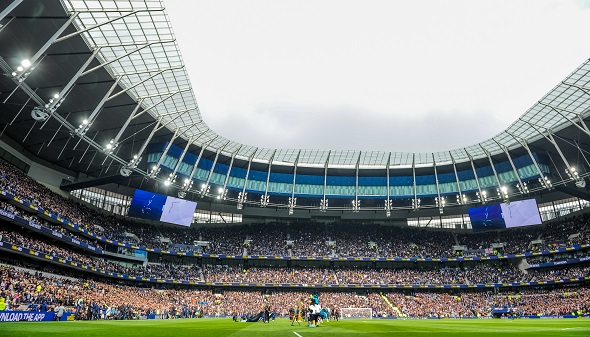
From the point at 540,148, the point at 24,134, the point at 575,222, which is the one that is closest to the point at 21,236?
the point at 24,134

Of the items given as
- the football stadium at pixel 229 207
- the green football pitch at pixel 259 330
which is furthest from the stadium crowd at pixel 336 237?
the green football pitch at pixel 259 330

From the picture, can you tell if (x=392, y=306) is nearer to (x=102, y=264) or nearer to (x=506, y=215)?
(x=506, y=215)

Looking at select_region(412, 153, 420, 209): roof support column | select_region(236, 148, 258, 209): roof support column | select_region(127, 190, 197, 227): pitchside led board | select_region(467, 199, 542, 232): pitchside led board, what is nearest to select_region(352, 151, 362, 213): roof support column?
select_region(412, 153, 420, 209): roof support column

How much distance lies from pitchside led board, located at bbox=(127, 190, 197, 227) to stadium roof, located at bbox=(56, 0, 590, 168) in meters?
9.32

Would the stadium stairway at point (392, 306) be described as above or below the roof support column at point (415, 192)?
below

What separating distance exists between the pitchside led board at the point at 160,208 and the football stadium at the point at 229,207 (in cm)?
23

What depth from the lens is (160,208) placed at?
5559cm

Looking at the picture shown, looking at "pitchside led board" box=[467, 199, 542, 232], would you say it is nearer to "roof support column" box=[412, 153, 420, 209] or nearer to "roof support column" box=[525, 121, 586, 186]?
"roof support column" box=[412, 153, 420, 209]

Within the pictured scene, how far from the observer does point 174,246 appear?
61562 mm

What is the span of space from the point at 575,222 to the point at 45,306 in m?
68.3

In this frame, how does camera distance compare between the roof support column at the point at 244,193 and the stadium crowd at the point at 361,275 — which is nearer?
the roof support column at the point at 244,193

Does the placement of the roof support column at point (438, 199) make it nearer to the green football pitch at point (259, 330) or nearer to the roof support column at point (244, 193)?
the roof support column at point (244, 193)

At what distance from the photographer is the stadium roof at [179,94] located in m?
31.1

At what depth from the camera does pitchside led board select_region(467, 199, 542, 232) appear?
56.1m
